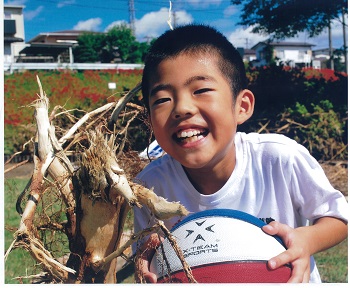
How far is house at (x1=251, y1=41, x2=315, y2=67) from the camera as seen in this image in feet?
18.5

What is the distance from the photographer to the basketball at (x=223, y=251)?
4.15 feet

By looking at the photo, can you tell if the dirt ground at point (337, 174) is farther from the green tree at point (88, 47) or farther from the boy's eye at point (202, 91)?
the boy's eye at point (202, 91)

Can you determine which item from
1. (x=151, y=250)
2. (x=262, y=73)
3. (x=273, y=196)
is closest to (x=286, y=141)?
(x=273, y=196)

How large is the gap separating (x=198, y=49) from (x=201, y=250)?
527 mm

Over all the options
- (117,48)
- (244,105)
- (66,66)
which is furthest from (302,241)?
(66,66)

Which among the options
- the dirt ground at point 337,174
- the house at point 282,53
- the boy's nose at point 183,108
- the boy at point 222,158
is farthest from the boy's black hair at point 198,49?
the house at point 282,53

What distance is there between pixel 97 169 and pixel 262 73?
Result: 14.3 ft

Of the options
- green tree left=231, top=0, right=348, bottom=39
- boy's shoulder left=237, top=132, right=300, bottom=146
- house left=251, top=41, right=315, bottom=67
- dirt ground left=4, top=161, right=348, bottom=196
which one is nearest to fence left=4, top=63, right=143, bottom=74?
dirt ground left=4, top=161, right=348, bottom=196

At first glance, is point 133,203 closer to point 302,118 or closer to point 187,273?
point 187,273

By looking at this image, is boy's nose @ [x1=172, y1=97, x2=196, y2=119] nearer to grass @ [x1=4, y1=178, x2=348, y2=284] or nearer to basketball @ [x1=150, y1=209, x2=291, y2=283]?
basketball @ [x1=150, y1=209, x2=291, y2=283]

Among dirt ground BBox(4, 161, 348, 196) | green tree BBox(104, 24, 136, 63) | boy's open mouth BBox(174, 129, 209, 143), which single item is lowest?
dirt ground BBox(4, 161, 348, 196)

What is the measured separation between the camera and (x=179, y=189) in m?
1.59

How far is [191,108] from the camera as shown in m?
1.34

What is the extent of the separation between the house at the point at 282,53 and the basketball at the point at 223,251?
4391 millimetres
